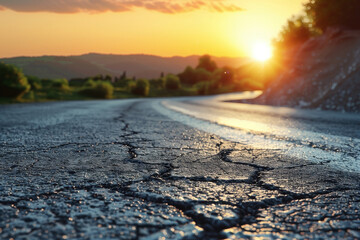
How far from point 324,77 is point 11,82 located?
18.2m

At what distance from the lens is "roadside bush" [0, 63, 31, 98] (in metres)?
20.0

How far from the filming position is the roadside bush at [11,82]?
1998 cm

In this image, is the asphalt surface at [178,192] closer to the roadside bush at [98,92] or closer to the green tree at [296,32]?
the green tree at [296,32]

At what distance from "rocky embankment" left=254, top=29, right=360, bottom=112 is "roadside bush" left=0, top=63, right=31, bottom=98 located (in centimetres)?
1507

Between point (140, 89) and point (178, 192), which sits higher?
point (178, 192)

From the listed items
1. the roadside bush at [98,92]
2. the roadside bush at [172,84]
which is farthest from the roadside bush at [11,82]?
the roadside bush at [172,84]

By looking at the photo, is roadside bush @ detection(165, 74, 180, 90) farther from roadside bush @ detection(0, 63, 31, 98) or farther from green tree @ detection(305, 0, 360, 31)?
green tree @ detection(305, 0, 360, 31)

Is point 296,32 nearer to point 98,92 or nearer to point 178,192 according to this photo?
point 178,192

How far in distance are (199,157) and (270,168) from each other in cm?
59

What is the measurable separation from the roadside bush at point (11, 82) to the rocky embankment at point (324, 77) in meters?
15.1

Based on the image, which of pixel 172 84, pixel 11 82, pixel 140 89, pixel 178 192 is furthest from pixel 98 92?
pixel 178 192

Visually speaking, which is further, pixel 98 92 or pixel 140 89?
pixel 140 89

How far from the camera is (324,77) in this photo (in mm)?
12383

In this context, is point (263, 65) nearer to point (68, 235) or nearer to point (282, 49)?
point (282, 49)
